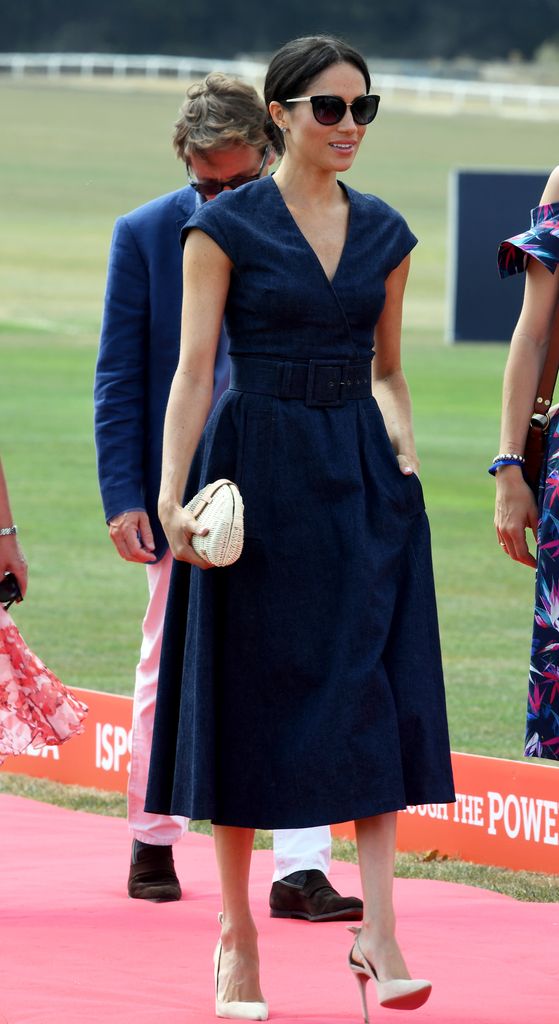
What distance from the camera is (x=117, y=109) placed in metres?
65.6

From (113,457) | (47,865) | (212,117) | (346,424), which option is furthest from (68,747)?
(346,424)

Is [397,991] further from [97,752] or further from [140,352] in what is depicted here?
[97,752]

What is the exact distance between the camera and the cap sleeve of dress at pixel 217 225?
12.8 ft

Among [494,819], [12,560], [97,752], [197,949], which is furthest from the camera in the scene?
[97,752]

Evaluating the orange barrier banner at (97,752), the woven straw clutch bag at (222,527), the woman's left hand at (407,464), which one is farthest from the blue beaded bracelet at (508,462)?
the orange barrier banner at (97,752)

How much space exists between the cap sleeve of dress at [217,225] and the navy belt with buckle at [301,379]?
0.72ft

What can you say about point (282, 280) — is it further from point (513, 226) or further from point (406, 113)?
point (406, 113)

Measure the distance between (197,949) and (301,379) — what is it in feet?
4.68

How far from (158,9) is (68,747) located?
82.6 metres

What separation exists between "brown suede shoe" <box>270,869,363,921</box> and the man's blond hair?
1.80 m

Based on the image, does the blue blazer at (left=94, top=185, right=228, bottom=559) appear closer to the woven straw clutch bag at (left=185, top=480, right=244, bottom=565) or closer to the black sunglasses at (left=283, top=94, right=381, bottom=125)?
the black sunglasses at (left=283, top=94, right=381, bottom=125)

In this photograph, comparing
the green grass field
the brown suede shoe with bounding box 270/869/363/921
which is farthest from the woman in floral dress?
the green grass field

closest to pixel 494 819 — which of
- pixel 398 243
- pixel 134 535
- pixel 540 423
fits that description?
pixel 134 535

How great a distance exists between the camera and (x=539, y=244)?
4227mm
